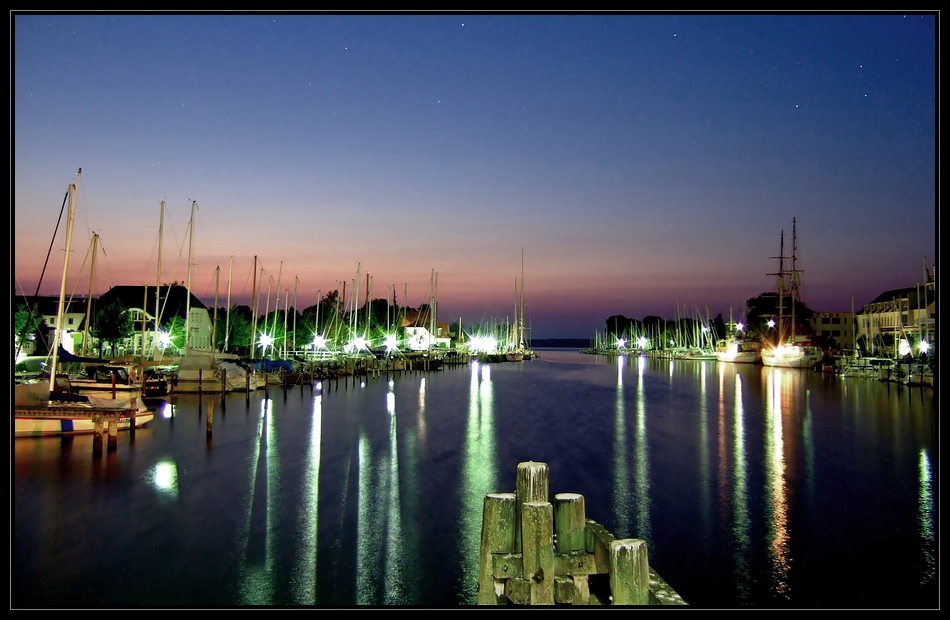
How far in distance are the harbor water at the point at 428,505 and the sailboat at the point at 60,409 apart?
2.58 ft

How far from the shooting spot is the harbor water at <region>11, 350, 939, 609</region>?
41.3 feet

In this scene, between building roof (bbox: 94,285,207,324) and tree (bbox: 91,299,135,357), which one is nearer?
tree (bbox: 91,299,135,357)

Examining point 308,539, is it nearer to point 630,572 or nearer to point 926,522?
point 630,572

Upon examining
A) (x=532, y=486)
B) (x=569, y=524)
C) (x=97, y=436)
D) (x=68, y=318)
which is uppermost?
(x=68, y=318)

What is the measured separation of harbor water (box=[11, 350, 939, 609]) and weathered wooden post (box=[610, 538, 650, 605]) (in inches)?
183

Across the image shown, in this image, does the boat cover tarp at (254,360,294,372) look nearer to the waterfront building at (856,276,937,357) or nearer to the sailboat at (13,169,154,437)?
the sailboat at (13,169,154,437)

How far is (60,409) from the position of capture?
26.5 meters

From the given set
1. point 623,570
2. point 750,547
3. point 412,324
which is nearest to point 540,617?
point 623,570

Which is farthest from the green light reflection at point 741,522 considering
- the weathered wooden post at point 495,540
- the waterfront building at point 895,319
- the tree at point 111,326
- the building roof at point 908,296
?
the building roof at point 908,296

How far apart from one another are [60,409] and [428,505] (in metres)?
18.5

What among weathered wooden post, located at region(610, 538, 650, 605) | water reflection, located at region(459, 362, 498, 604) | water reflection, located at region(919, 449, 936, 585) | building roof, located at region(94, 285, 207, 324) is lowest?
water reflection, located at region(919, 449, 936, 585)

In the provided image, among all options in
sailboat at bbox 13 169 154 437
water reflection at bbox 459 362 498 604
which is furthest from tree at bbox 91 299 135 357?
water reflection at bbox 459 362 498 604

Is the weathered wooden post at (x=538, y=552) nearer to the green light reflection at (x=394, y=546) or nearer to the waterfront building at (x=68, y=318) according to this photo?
the green light reflection at (x=394, y=546)

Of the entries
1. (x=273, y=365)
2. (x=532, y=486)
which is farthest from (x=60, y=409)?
(x=273, y=365)
